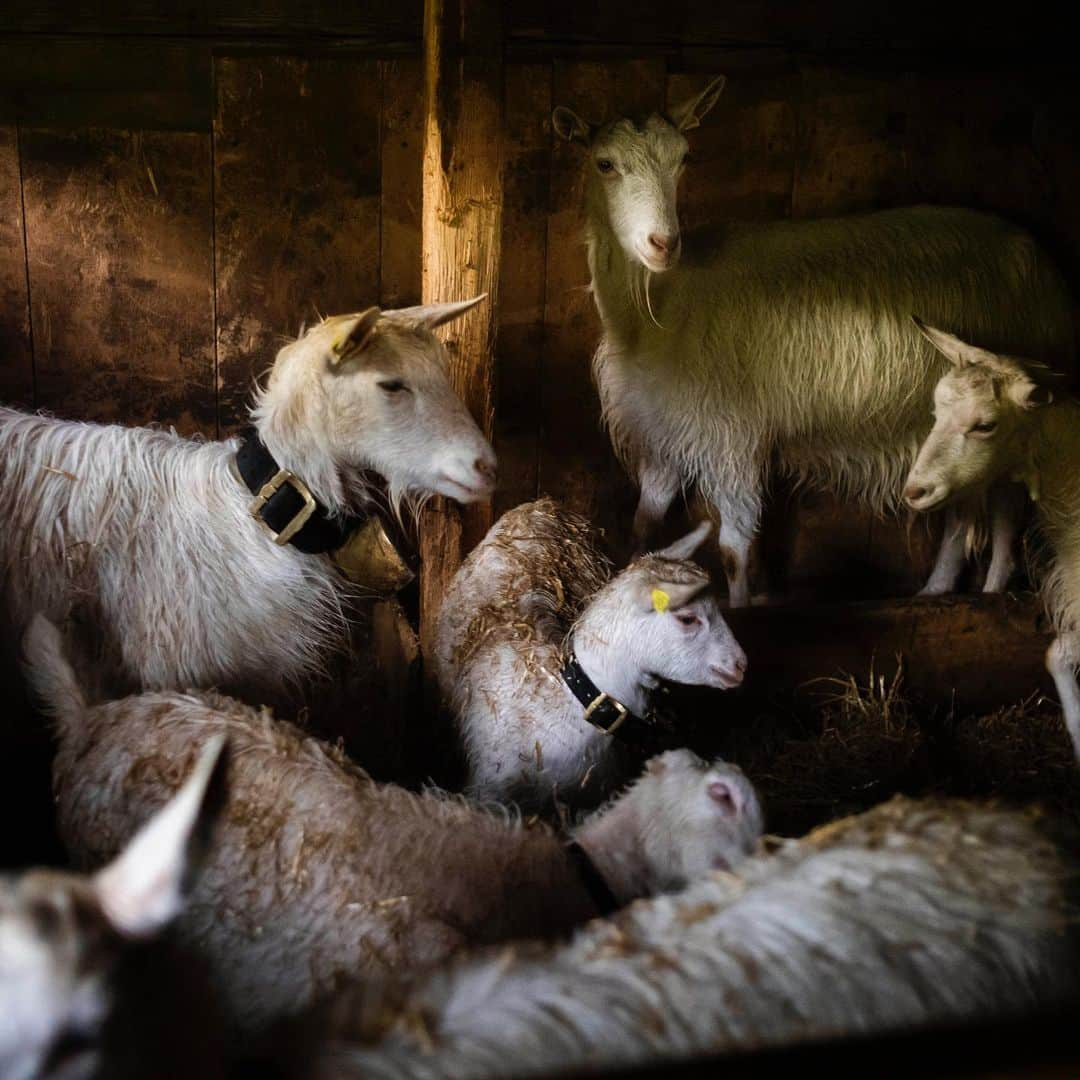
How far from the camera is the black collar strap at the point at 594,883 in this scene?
2.59m

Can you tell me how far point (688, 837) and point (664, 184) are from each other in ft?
9.66

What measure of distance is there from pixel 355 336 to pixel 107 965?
2.31m

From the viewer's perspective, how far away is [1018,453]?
4.55 metres

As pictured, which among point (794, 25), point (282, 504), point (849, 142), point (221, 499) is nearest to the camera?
point (282, 504)

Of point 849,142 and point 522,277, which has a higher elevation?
point 849,142

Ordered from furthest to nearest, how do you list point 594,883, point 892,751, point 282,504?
point 892,751
point 282,504
point 594,883

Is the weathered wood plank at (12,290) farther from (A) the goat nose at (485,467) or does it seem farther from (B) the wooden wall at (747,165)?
(A) the goat nose at (485,467)

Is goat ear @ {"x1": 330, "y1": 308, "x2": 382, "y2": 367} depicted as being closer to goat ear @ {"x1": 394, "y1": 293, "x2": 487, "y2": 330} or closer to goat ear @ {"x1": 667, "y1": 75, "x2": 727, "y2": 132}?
goat ear @ {"x1": 394, "y1": 293, "x2": 487, "y2": 330}

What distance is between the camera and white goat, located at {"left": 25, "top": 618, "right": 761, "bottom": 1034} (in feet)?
7.80

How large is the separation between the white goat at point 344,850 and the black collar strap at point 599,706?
477mm

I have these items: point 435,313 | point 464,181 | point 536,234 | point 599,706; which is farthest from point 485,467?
point 536,234

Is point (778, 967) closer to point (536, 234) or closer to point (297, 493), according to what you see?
point (297, 493)

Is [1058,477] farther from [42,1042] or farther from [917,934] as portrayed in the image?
[42,1042]

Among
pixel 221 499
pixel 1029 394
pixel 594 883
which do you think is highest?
pixel 1029 394
